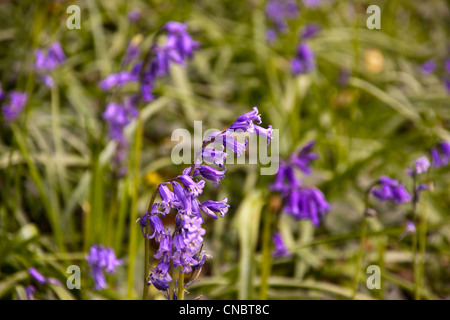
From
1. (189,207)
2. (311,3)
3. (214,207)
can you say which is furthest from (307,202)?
(311,3)

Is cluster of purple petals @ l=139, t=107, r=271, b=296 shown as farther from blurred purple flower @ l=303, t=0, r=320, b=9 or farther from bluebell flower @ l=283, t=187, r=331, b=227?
blurred purple flower @ l=303, t=0, r=320, b=9

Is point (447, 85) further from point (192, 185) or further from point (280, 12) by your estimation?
point (192, 185)

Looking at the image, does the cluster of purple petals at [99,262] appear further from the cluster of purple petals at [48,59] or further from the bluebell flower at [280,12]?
the bluebell flower at [280,12]

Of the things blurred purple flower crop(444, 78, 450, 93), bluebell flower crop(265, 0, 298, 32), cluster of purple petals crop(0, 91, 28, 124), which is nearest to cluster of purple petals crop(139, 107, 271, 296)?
cluster of purple petals crop(0, 91, 28, 124)

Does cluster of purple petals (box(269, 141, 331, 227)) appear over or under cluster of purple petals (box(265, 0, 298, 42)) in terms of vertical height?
under

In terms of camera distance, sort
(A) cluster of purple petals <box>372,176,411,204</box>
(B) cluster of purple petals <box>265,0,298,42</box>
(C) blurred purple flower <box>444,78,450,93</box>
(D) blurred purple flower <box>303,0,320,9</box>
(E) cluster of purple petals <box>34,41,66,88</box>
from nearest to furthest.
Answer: (A) cluster of purple petals <box>372,176,411,204</box>, (E) cluster of purple petals <box>34,41,66,88</box>, (C) blurred purple flower <box>444,78,450,93</box>, (B) cluster of purple petals <box>265,0,298,42</box>, (D) blurred purple flower <box>303,0,320,9</box>
